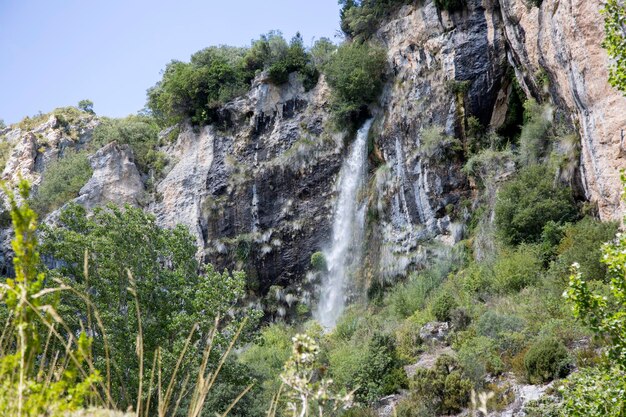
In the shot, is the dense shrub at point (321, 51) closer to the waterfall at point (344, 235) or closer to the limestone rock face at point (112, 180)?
the waterfall at point (344, 235)

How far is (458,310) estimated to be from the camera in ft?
53.9

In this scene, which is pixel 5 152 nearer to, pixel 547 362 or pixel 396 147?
pixel 396 147

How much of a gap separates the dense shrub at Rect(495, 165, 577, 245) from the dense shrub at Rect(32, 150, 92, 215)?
2377 cm

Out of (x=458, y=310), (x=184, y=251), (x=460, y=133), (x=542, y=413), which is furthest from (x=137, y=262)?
(x=460, y=133)

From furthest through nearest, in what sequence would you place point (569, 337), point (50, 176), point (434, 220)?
point (50, 176) → point (434, 220) → point (569, 337)

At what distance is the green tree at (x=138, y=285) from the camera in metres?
13.7

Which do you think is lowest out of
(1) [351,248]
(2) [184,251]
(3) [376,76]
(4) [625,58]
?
(1) [351,248]

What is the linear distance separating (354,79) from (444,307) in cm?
1208

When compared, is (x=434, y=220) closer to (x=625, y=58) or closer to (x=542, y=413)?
(x=542, y=413)

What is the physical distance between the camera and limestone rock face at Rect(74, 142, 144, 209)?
3183 cm

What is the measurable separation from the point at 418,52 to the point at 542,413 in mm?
→ 17554

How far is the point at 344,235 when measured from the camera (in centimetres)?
2573

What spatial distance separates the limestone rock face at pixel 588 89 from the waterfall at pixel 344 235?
907cm

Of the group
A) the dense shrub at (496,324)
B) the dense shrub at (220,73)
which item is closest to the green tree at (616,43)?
the dense shrub at (496,324)
